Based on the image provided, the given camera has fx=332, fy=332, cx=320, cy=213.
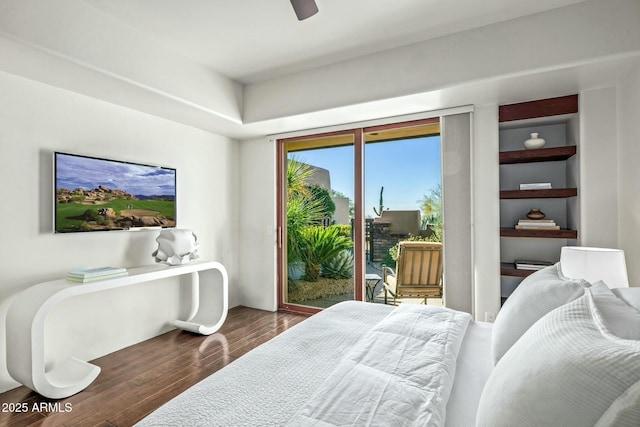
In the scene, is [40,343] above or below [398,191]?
below

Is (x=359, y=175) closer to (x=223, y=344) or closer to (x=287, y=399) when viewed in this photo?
(x=223, y=344)

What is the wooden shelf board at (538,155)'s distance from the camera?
2.88 meters

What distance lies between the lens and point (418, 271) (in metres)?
3.58

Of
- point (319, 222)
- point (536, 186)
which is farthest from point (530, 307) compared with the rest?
→ point (319, 222)

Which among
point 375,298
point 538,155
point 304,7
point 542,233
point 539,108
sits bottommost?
point 375,298

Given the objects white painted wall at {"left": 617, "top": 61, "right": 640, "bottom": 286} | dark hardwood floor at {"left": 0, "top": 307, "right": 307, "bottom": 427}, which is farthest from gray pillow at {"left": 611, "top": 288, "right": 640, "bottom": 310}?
dark hardwood floor at {"left": 0, "top": 307, "right": 307, "bottom": 427}

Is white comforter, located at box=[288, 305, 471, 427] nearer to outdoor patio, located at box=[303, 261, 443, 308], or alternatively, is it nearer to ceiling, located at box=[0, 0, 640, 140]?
outdoor patio, located at box=[303, 261, 443, 308]

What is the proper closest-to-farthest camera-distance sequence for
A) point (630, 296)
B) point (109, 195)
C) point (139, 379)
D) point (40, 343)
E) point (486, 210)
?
point (630, 296) < point (40, 343) < point (139, 379) < point (109, 195) < point (486, 210)

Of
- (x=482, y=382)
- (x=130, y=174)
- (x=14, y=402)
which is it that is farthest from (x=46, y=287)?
(x=482, y=382)

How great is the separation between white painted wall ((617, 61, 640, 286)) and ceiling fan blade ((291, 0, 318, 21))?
2.34 metres

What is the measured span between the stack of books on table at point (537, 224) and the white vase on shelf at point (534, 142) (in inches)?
26.3

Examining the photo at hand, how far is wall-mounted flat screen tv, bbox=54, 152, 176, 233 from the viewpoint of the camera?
269cm

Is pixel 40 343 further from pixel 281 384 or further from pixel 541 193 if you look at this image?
pixel 541 193

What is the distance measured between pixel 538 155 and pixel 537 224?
62 cm
